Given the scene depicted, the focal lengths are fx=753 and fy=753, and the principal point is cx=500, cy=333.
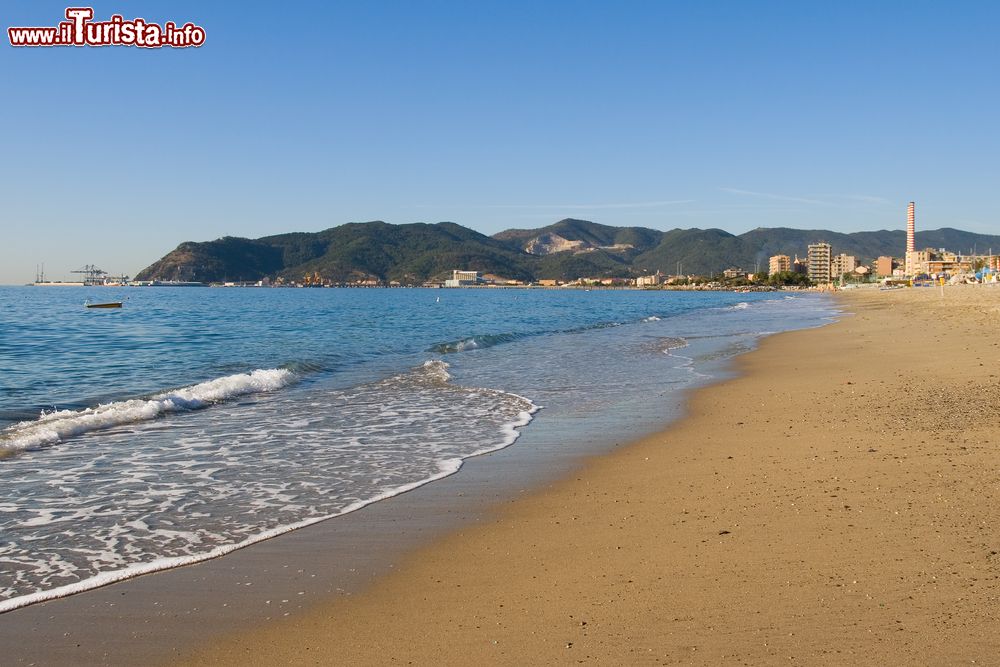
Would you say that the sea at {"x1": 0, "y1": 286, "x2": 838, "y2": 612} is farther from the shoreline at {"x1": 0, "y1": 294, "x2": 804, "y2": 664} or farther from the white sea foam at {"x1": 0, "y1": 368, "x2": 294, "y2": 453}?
the shoreline at {"x1": 0, "y1": 294, "x2": 804, "y2": 664}

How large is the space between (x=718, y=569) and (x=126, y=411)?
994cm

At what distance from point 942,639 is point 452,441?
676cm

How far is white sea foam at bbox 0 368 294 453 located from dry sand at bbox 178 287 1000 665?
266 inches

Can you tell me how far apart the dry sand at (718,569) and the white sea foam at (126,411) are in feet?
22.2

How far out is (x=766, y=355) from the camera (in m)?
20.2

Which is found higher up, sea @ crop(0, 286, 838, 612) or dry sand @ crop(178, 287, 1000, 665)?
dry sand @ crop(178, 287, 1000, 665)

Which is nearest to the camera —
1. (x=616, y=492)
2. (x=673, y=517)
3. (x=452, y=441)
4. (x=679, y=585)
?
(x=679, y=585)

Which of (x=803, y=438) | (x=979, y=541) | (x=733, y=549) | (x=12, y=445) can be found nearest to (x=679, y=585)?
(x=733, y=549)

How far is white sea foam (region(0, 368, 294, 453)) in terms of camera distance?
9.61 metres

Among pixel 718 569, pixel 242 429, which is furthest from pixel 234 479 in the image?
pixel 718 569

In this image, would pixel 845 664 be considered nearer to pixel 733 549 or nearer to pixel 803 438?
pixel 733 549

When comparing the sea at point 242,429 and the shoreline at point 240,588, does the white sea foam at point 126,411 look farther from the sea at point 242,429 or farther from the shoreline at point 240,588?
the shoreline at point 240,588

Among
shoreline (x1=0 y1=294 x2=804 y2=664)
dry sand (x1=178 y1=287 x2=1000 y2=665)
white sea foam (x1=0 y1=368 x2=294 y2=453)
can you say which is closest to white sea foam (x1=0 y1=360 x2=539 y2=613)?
shoreline (x1=0 y1=294 x2=804 y2=664)

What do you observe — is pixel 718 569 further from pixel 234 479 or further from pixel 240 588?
pixel 234 479
